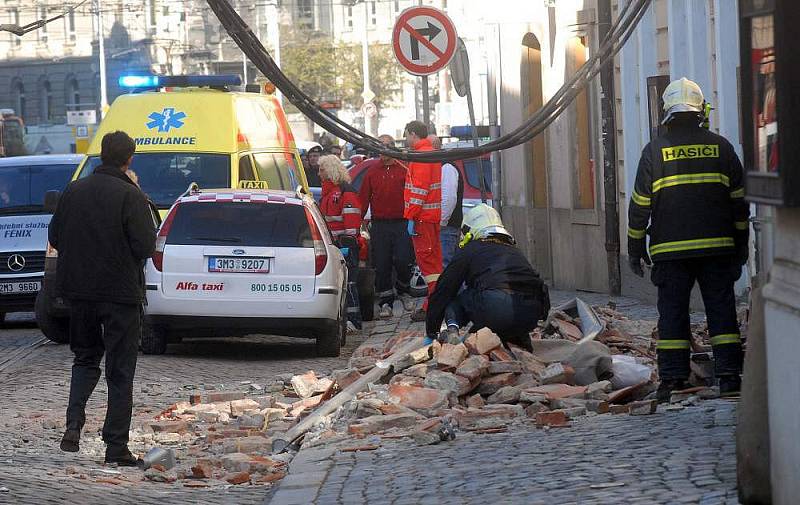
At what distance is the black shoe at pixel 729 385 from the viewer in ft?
30.1

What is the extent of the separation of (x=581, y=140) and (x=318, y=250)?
259 inches

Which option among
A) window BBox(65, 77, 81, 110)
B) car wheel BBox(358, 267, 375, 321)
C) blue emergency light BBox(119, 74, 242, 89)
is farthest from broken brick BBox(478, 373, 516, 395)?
window BBox(65, 77, 81, 110)

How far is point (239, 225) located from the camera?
14359 millimetres

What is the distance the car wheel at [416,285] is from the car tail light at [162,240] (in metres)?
5.18

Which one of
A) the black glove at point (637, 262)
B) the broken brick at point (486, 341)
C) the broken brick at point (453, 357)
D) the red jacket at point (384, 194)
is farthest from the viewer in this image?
the red jacket at point (384, 194)

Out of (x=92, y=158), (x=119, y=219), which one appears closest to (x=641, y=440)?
(x=119, y=219)

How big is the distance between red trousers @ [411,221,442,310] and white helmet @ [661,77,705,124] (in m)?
7.05

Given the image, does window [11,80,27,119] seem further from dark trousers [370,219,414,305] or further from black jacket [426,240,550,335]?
black jacket [426,240,550,335]

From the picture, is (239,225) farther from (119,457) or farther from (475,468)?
(475,468)

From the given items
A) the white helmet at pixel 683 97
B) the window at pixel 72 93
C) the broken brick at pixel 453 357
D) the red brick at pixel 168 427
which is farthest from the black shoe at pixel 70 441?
the window at pixel 72 93

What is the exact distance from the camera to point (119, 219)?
9.12 meters

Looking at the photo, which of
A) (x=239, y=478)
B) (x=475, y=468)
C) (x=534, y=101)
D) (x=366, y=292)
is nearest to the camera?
(x=475, y=468)

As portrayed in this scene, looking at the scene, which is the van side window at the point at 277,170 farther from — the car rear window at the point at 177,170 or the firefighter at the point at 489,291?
the firefighter at the point at 489,291

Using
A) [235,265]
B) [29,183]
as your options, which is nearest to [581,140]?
[29,183]
